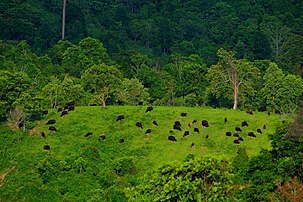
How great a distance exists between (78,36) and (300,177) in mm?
88788

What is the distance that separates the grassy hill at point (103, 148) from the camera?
4681 cm

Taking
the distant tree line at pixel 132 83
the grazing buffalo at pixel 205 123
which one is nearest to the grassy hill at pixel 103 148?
the grazing buffalo at pixel 205 123

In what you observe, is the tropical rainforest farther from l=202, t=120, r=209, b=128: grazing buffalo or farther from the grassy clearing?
l=202, t=120, r=209, b=128: grazing buffalo

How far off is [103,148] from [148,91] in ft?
98.5

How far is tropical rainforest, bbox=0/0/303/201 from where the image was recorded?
3092 centimetres

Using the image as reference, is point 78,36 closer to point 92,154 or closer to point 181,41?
point 181,41

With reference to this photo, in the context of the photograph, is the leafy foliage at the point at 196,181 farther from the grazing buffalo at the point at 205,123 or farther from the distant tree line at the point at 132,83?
the distant tree line at the point at 132,83

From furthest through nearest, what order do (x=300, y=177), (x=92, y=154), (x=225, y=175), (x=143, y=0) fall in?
(x=143, y=0) < (x=92, y=154) < (x=300, y=177) < (x=225, y=175)

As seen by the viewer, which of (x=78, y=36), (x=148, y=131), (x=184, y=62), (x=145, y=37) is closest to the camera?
(x=148, y=131)

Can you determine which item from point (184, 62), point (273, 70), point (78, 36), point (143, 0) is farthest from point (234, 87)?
point (143, 0)

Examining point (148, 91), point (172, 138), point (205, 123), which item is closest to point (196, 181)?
point (172, 138)

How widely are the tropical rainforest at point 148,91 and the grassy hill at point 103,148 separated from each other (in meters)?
0.15

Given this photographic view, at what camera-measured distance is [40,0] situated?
5034 inches

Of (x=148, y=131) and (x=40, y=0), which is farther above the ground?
(x=40, y=0)
